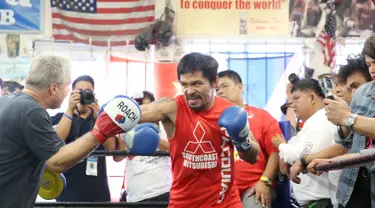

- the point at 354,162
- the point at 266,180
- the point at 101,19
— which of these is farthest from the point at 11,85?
the point at 354,162

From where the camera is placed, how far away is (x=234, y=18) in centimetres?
657

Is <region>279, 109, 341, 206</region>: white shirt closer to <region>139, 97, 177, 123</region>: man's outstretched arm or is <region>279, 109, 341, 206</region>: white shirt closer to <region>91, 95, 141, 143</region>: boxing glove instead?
<region>139, 97, 177, 123</region>: man's outstretched arm

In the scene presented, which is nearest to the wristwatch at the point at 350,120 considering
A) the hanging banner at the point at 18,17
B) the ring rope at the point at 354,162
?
the ring rope at the point at 354,162

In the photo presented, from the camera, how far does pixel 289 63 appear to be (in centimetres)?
637

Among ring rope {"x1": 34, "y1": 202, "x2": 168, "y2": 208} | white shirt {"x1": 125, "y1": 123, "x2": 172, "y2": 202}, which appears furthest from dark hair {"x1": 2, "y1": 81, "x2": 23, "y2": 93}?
ring rope {"x1": 34, "y1": 202, "x2": 168, "y2": 208}

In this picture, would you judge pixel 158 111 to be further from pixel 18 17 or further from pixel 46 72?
pixel 18 17

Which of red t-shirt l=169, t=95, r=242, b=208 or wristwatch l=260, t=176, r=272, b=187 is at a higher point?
red t-shirt l=169, t=95, r=242, b=208

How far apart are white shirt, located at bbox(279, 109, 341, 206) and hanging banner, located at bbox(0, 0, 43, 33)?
4376 millimetres

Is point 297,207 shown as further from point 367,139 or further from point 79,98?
point 79,98

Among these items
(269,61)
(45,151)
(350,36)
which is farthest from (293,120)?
(45,151)

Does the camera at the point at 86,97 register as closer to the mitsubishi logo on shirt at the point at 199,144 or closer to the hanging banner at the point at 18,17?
the mitsubishi logo on shirt at the point at 199,144

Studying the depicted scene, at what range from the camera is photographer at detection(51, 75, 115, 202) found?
3658 millimetres

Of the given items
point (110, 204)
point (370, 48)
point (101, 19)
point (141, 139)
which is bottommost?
point (110, 204)

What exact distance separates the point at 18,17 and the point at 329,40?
3.88 metres
